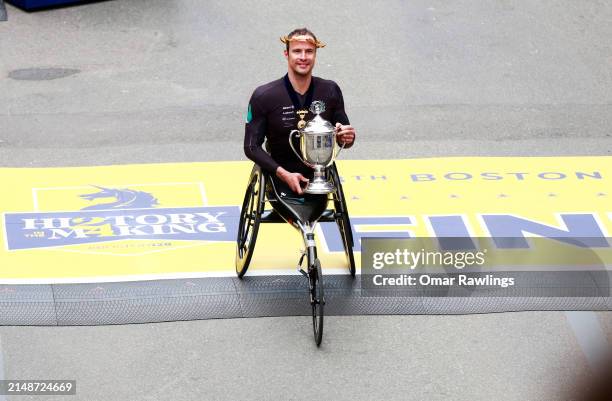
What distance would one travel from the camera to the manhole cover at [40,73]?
14484mm

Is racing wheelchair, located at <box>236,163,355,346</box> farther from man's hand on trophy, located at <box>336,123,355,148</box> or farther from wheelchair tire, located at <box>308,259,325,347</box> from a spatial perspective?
man's hand on trophy, located at <box>336,123,355,148</box>

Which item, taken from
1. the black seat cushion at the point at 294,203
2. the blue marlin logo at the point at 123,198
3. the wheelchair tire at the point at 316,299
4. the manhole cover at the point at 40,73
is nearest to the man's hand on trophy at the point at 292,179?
the black seat cushion at the point at 294,203

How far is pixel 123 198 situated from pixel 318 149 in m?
3.22

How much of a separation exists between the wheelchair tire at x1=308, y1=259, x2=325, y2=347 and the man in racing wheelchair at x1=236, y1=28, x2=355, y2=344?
0.29 metres

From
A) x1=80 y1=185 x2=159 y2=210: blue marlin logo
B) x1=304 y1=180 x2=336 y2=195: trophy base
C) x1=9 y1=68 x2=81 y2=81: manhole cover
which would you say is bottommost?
x1=9 y1=68 x2=81 y2=81: manhole cover

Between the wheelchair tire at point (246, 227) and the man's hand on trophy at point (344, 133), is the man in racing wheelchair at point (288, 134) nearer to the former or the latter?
the man's hand on trophy at point (344, 133)

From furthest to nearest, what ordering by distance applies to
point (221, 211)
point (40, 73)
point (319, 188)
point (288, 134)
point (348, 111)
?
point (40, 73) < point (348, 111) < point (221, 211) < point (288, 134) < point (319, 188)

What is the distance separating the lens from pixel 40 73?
48.2ft

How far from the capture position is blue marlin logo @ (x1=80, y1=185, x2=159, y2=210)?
10.5 meters

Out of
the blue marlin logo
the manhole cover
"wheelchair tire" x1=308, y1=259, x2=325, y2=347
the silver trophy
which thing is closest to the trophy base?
the silver trophy

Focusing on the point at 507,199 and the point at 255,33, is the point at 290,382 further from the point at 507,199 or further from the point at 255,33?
the point at 255,33

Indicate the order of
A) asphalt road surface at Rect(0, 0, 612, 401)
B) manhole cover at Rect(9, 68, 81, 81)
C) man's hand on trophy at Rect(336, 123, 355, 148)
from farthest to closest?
1. manhole cover at Rect(9, 68, 81, 81)
2. man's hand on trophy at Rect(336, 123, 355, 148)
3. asphalt road surface at Rect(0, 0, 612, 401)

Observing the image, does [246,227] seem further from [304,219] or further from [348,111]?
[348,111]

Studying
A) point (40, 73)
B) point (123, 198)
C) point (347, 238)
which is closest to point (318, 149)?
point (347, 238)
